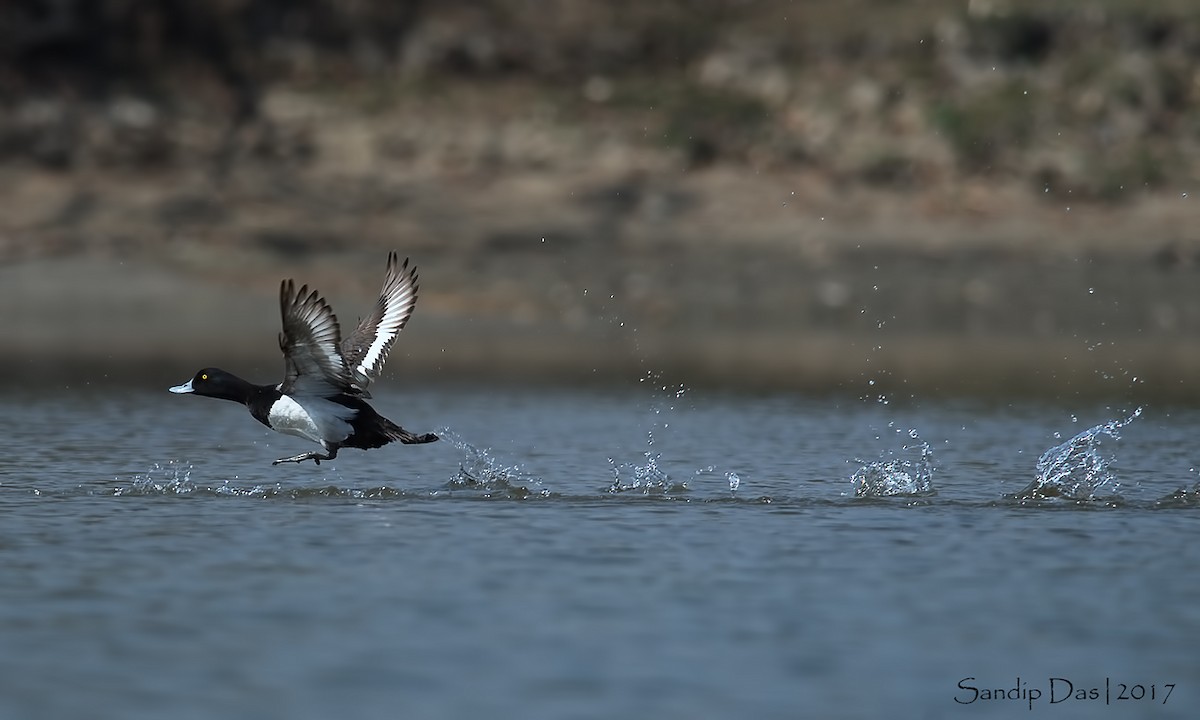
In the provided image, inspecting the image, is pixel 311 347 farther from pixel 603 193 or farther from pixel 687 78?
pixel 687 78

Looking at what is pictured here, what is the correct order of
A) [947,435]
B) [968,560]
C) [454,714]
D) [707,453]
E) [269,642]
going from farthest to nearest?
[947,435] < [707,453] < [968,560] < [269,642] < [454,714]

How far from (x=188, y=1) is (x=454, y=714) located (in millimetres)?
26770

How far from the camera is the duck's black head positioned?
47.2 feet

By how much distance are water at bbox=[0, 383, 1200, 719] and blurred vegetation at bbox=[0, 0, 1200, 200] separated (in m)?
13.2

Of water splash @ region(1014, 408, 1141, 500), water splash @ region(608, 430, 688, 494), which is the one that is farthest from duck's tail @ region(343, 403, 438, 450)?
water splash @ region(1014, 408, 1141, 500)

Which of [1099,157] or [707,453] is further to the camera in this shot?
[1099,157]

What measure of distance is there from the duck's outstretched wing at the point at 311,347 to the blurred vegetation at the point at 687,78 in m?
17.2

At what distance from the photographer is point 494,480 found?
14.6 meters

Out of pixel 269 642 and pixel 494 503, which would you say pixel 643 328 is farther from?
pixel 269 642

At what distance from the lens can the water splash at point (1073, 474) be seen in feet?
46.5

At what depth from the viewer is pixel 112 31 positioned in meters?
31.5

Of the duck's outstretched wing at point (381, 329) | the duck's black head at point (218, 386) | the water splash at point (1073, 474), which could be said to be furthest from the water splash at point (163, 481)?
the water splash at point (1073, 474)

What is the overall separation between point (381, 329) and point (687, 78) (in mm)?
20482

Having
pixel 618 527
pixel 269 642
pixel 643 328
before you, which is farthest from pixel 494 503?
pixel 643 328
